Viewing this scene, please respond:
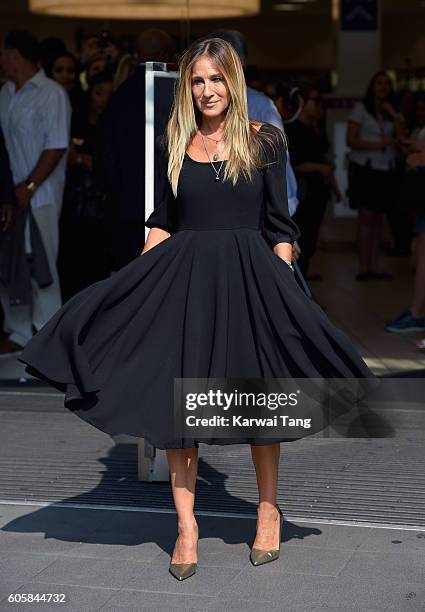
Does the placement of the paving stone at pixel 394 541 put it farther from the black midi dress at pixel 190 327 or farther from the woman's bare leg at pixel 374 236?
the woman's bare leg at pixel 374 236

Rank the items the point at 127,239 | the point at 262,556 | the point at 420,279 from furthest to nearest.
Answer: the point at 420,279 < the point at 127,239 < the point at 262,556

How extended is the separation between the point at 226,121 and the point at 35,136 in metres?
4.01

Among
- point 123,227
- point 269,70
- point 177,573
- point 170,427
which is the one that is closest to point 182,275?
point 170,427

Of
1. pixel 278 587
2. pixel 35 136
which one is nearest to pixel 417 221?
pixel 35 136

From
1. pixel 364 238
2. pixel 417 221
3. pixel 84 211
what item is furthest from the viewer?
pixel 364 238

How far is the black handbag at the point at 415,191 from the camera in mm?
9070

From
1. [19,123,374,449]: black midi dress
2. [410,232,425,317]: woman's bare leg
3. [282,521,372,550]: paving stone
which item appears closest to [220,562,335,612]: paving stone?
[282,521,372,550]: paving stone

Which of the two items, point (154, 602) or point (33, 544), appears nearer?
point (154, 602)

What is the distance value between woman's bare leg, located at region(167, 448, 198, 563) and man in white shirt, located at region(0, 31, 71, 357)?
4.07 metres

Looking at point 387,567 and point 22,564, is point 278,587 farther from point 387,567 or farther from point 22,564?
point 22,564

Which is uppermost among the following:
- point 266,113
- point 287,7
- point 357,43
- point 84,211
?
point 287,7

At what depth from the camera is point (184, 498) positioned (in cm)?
453

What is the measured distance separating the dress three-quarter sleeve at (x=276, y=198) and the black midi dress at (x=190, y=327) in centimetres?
3

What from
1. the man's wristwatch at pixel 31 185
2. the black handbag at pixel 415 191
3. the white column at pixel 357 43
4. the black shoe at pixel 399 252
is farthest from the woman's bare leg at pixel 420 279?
the white column at pixel 357 43
